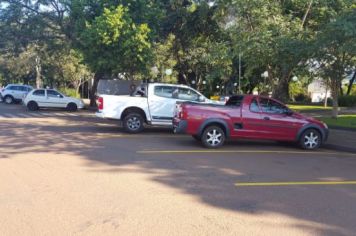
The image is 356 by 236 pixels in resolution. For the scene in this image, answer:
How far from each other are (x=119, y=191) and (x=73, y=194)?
72cm

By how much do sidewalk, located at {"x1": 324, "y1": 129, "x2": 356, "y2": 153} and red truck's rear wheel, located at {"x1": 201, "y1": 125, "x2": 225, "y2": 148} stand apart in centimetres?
380

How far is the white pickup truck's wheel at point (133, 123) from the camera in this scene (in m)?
16.4

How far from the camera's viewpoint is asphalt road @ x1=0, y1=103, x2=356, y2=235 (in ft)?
18.3

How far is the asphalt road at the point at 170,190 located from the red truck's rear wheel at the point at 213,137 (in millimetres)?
392

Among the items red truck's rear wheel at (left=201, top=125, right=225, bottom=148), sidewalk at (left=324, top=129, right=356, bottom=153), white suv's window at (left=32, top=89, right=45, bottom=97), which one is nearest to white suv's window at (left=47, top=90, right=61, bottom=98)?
white suv's window at (left=32, top=89, right=45, bottom=97)

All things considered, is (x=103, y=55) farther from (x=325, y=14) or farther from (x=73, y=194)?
(x=73, y=194)

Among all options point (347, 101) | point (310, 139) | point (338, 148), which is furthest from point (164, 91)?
point (347, 101)

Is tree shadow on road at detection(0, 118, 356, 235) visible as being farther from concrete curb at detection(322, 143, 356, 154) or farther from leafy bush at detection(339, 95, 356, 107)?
leafy bush at detection(339, 95, 356, 107)

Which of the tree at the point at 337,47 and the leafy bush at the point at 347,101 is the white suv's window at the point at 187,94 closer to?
the tree at the point at 337,47

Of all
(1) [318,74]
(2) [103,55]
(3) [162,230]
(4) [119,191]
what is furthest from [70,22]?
(3) [162,230]

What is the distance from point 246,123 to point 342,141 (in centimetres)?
400

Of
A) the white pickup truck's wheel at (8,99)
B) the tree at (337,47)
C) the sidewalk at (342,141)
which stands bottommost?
the sidewalk at (342,141)

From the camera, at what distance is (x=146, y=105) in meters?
16.6

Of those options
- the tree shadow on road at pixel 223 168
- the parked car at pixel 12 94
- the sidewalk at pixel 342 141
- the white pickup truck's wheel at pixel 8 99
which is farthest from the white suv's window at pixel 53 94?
the sidewalk at pixel 342 141
